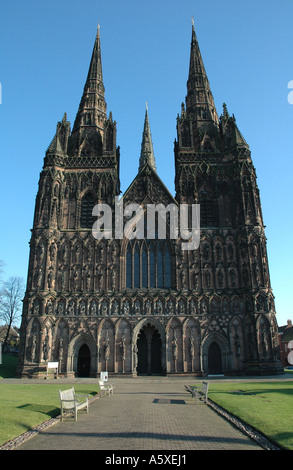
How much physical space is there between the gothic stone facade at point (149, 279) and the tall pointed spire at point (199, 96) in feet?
17.4

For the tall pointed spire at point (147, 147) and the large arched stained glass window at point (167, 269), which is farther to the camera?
the tall pointed spire at point (147, 147)

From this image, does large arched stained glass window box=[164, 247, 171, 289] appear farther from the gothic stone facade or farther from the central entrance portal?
the central entrance portal

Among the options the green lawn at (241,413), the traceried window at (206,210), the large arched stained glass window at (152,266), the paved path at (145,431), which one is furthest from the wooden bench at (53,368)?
the traceried window at (206,210)

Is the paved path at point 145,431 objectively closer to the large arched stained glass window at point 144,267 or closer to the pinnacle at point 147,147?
the large arched stained glass window at point 144,267

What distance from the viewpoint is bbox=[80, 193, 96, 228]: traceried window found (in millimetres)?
38281

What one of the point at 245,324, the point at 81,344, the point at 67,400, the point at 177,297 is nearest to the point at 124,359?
the point at 81,344

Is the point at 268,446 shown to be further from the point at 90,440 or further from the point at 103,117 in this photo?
the point at 103,117

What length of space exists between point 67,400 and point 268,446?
260 inches

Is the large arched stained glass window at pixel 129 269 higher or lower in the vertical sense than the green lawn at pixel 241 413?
higher

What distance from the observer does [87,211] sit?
39.0 metres

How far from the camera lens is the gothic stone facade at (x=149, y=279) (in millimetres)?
32812

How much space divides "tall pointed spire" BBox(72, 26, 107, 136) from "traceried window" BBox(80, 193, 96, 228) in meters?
9.93

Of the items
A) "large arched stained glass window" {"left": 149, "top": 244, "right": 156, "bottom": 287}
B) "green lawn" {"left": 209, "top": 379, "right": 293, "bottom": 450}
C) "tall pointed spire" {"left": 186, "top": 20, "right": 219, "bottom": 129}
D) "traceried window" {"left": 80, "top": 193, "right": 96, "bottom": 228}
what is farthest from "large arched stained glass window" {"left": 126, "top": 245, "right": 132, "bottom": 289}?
"green lawn" {"left": 209, "top": 379, "right": 293, "bottom": 450}

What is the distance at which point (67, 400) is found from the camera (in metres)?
12.1
